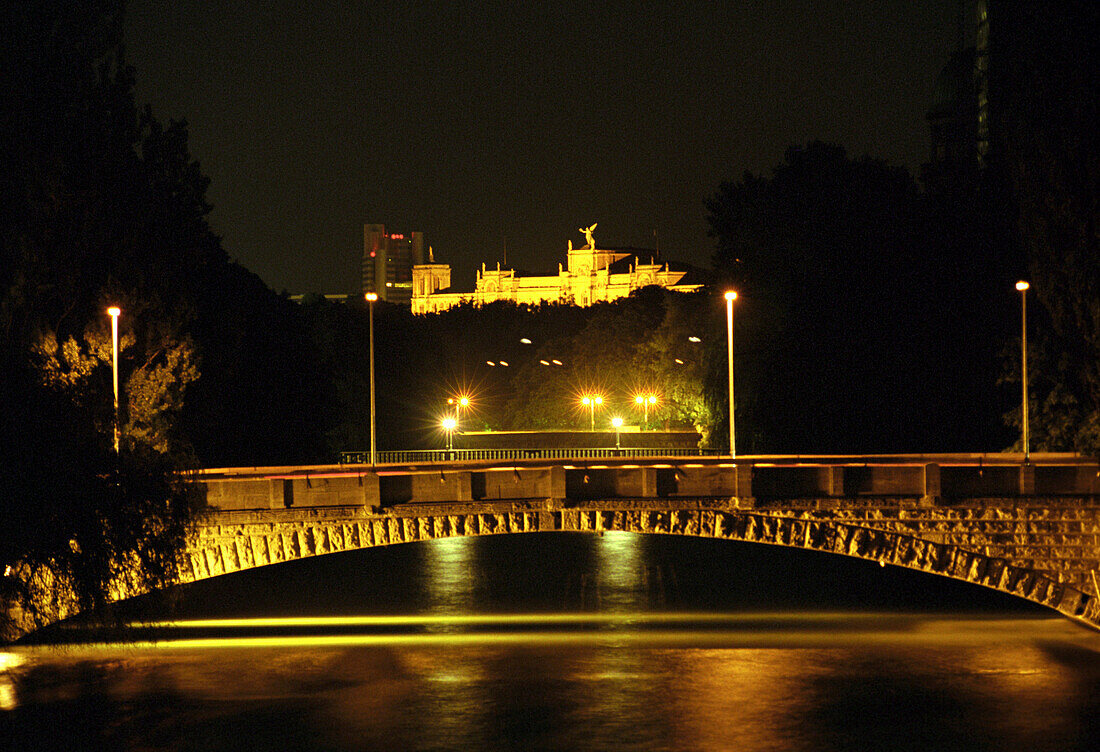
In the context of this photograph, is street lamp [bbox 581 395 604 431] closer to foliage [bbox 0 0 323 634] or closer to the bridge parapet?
foliage [bbox 0 0 323 634]

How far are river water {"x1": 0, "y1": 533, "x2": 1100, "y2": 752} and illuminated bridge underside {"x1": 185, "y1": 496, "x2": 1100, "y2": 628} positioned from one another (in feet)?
8.11

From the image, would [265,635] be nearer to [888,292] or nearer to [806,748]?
[806,748]

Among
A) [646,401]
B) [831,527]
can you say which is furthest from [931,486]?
[646,401]

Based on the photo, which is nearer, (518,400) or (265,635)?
(265,635)

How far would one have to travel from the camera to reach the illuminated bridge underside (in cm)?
2702

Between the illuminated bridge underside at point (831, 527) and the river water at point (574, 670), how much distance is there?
2472 mm

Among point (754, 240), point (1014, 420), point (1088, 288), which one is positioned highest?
point (754, 240)

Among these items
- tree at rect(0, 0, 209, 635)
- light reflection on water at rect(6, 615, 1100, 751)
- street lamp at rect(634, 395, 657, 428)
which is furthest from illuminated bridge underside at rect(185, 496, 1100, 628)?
street lamp at rect(634, 395, 657, 428)

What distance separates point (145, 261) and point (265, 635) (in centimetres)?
1114

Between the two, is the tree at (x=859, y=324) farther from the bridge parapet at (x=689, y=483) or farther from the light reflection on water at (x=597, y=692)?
the bridge parapet at (x=689, y=483)

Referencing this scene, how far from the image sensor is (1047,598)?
2775 centimetres

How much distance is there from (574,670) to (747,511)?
258 inches

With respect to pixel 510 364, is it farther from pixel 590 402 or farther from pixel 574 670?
pixel 574 670

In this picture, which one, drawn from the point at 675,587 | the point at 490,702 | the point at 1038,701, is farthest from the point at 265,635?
the point at 1038,701
